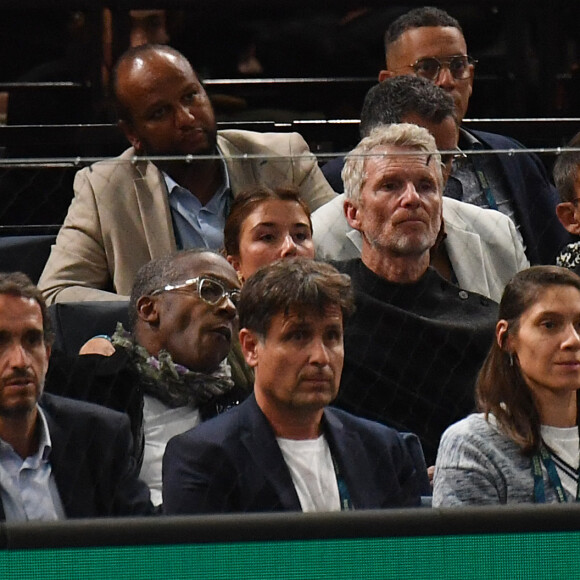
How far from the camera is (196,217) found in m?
3.89

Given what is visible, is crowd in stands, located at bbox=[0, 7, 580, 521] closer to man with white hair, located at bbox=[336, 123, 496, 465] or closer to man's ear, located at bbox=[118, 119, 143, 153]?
man with white hair, located at bbox=[336, 123, 496, 465]

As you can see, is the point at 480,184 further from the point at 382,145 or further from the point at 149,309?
the point at 149,309

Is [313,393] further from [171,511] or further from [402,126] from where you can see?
[402,126]

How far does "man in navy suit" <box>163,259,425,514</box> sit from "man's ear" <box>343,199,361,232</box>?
0.60 metres

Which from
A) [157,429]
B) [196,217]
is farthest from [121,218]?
[157,429]

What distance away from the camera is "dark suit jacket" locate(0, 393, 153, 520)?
3031 millimetres

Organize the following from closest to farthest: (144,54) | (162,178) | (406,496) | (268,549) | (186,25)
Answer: (268,549), (406,496), (162,178), (144,54), (186,25)

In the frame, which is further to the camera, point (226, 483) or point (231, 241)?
point (231, 241)

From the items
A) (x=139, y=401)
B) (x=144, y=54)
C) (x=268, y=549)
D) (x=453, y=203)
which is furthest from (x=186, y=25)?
(x=268, y=549)

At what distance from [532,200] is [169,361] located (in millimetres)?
1217

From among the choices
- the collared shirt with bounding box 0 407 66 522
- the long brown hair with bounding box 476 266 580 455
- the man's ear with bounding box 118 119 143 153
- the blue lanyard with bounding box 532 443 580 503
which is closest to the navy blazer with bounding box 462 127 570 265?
the long brown hair with bounding box 476 266 580 455

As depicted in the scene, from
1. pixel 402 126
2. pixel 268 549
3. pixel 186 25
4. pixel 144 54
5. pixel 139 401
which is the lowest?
pixel 268 549

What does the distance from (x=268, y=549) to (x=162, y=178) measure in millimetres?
1178

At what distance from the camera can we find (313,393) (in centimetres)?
319
